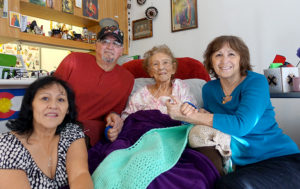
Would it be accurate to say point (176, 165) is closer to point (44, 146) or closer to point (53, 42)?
point (44, 146)

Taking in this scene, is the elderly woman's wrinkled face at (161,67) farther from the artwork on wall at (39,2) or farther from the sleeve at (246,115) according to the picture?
the artwork on wall at (39,2)

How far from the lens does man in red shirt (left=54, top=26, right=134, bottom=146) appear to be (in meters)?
1.64

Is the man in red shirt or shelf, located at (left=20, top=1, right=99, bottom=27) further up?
shelf, located at (left=20, top=1, right=99, bottom=27)

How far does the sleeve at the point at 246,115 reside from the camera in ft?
3.34

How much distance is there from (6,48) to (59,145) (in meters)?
2.70

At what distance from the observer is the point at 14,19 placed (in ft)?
8.40

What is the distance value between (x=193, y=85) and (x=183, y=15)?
1622 mm

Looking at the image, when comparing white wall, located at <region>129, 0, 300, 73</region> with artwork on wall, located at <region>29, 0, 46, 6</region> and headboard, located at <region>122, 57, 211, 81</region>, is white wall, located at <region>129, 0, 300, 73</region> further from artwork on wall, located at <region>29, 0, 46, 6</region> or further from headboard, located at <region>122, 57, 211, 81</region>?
artwork on wall, located at <region>29, 0, 46, 6</region>

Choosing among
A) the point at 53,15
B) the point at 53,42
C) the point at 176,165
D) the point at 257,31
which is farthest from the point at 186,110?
the point at 53,15

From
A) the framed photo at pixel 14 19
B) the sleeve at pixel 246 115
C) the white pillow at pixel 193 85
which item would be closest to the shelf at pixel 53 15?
the framed photo at pixel 14 19

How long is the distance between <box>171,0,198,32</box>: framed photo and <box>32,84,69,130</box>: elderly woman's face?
7.76 ft

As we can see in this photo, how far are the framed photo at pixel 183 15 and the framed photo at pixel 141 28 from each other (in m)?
0.45

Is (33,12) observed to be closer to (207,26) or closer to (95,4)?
(95,4)

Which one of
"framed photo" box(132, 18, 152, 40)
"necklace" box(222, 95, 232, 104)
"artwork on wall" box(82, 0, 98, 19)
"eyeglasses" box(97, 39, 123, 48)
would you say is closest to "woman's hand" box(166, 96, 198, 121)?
"necklace" box(222, 95, 232, 104)
